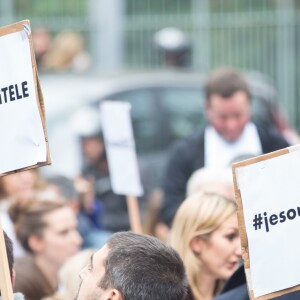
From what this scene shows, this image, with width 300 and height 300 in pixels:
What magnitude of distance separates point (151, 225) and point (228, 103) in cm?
96

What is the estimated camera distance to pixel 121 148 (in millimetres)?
6840

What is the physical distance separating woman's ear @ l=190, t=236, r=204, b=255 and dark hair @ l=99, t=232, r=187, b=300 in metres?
1.49

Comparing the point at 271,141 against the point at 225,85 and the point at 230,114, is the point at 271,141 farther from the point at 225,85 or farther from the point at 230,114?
the point at 225,85

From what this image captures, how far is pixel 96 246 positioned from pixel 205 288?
2078 millimetres

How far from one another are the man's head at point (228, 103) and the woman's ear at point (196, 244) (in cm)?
192

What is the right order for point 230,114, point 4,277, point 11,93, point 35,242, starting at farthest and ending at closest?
1. point 230,114
2. point 35,242
3. point 11,93
4. point 4,277

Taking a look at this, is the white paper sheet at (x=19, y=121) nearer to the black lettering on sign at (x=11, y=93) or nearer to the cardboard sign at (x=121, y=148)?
the black lettering on sign at (x=11, y=93)

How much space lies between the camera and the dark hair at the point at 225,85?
24.3ft

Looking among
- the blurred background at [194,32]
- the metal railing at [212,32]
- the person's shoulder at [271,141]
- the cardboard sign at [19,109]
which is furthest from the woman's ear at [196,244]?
the metal railing at [212,32]

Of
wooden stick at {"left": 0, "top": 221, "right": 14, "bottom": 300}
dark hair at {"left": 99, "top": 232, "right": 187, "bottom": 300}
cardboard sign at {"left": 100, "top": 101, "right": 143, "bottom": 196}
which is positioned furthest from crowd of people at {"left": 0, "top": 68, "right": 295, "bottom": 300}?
cardboard sign at {"left": 100, "top": 101, "right": 143, "bottom": 196}

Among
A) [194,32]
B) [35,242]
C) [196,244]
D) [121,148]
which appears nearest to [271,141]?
[121,148]

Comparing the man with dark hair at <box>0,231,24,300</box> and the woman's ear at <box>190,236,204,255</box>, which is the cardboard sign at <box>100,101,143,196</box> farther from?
the man with dark hair at <box>0,231,24,300</box>

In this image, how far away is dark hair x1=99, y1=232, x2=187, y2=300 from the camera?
373cm

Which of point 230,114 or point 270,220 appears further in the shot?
point 230,114
